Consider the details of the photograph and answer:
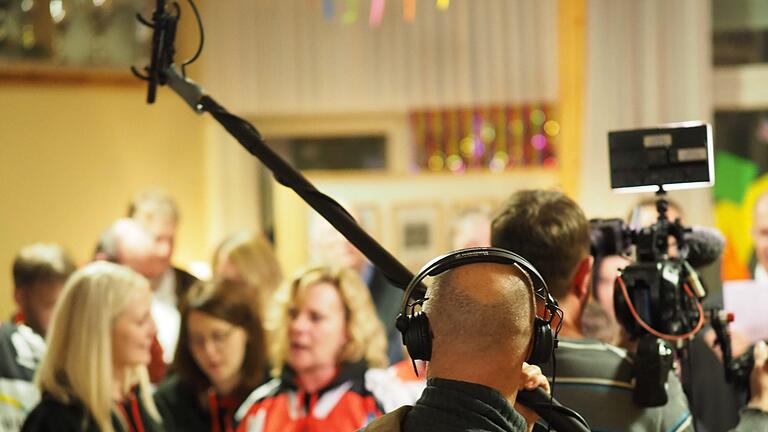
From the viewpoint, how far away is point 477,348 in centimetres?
138

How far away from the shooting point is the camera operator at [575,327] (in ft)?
6.66

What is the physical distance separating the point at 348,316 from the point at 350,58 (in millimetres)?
2893

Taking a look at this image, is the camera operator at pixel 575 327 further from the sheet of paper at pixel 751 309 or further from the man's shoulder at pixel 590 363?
the sheet of paper at pixel 751 309

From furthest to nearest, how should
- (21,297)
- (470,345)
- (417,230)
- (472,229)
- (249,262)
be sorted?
(417,230) < (472,229) < (249,262) < (21,297) < (470,345)

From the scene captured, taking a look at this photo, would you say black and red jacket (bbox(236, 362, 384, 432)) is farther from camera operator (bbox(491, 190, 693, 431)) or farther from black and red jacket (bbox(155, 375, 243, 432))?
camera operator (bbox(491, 190, 693, 431))

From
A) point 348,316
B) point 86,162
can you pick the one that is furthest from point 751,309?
point 86,162

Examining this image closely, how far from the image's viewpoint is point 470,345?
1375 millimetres

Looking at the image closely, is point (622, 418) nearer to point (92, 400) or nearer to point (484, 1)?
point (92, 400)

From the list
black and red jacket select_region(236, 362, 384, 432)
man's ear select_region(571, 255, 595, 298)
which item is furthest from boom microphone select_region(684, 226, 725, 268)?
black and red jacket select_region(236, 362, 384, 432)

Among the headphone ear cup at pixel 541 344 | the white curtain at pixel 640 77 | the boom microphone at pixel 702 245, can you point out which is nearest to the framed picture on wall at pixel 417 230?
the white curtain at pixel 640 77

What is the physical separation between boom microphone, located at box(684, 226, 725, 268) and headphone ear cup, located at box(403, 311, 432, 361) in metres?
1.00

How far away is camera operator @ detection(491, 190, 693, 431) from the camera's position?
203 cm

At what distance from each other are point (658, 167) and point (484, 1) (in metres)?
3.92

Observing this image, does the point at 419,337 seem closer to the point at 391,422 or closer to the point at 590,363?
the point at 391,422
